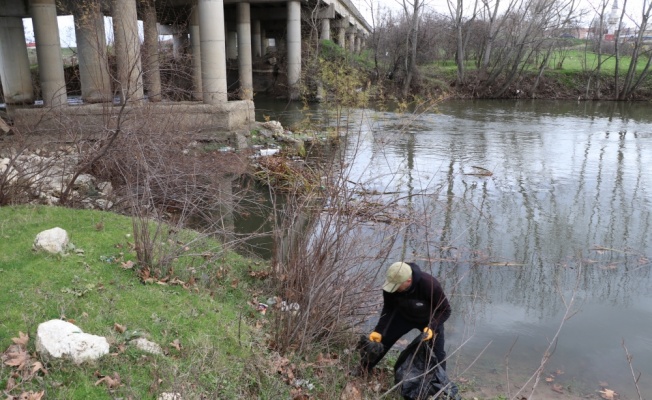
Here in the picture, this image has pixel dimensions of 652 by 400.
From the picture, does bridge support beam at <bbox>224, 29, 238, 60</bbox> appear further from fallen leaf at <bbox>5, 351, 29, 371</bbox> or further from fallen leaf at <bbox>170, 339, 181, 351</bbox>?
fallen leaf at <bbox>5, 351, 29, 371</bbox>

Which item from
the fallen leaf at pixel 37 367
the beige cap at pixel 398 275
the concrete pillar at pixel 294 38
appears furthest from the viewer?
the concrete pillar at pixel 294 38

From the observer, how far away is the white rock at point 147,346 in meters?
5.11

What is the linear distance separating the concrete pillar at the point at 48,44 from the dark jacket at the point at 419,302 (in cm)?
1735

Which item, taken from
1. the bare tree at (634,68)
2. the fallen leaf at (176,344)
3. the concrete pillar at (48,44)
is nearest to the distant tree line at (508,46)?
the bare tree at (634,68)

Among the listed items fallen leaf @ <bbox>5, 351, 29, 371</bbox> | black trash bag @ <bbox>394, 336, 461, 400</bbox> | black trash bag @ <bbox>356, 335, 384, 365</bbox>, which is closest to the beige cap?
black trash bag @ <bbox>394, 336, 461, 400</bbox>

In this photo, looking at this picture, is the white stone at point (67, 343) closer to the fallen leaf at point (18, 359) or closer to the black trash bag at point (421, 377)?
the fallen leaf at point (18, 359)

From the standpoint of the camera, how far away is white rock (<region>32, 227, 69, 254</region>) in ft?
21.8

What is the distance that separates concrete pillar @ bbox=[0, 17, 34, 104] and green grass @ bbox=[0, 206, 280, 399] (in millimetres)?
19823

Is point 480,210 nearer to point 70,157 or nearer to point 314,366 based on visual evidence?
point 314,366

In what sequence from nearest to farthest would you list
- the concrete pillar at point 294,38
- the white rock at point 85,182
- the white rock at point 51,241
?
the white rock at point 51,241 < the white rock at point 85,182 < the concrete pillar at point 294,38

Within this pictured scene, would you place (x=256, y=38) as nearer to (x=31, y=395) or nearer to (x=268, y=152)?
(x=268, y=152)

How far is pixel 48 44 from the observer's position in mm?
19703

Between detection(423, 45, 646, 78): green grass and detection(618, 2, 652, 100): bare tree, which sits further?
detection(423, 45, 646, 78): green grass

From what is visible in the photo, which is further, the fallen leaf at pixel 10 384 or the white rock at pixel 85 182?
the white rock at pixel 85 182
